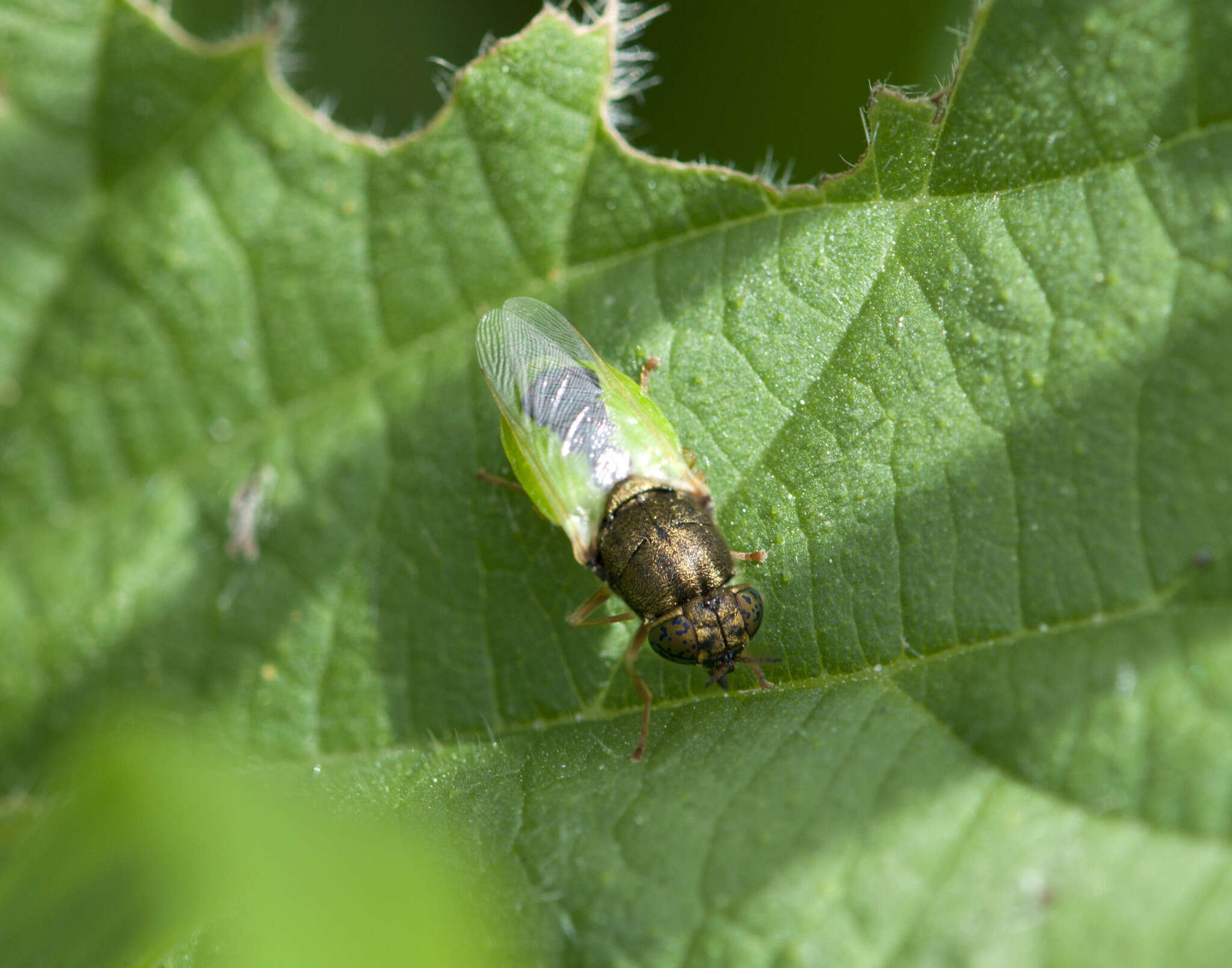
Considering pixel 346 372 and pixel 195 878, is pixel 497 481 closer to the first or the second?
pixel 346 372

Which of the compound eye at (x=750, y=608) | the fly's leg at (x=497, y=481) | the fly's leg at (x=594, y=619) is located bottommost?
the compound eye at (x=750, y=608)

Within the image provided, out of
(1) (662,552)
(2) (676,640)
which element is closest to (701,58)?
(1) (662,552)

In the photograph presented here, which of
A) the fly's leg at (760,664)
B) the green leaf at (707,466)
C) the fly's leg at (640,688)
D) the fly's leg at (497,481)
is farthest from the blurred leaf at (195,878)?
the fly's leg at (497,481)

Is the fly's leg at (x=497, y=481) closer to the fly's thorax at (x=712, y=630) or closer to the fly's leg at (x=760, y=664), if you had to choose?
the fly's thorax at (x=712, y=630)

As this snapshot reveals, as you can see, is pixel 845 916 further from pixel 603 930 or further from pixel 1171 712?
pixel 1171 712

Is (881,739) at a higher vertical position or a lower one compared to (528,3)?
lower

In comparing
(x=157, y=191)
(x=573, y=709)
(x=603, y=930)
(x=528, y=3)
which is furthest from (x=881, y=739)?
(x=528, y=3)
